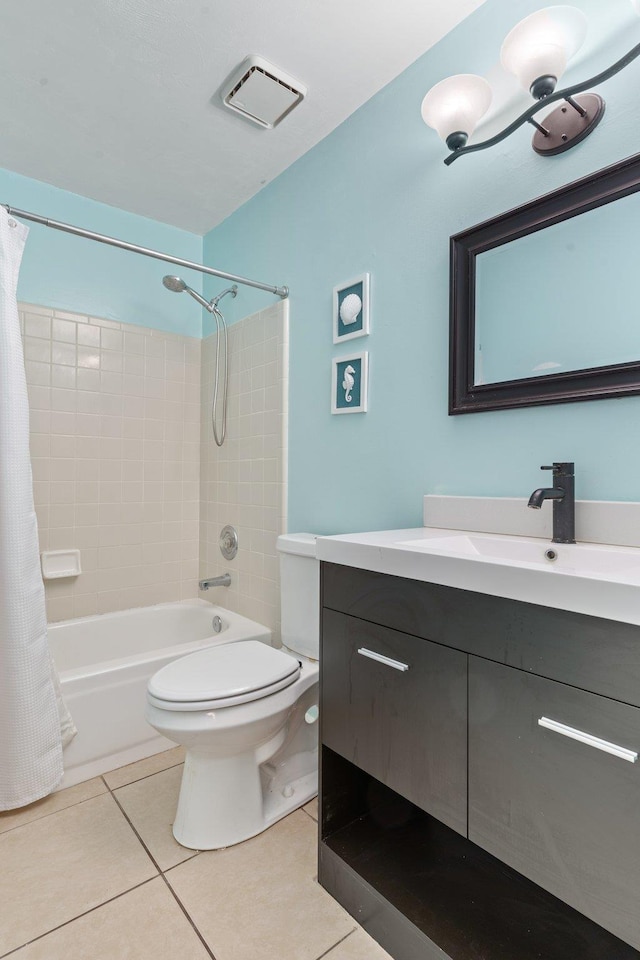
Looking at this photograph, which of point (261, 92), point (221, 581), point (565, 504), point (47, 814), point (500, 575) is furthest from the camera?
point (221, 581)

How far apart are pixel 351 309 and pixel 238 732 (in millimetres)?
1399

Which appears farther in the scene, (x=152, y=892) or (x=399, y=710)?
(x=152, y=892)

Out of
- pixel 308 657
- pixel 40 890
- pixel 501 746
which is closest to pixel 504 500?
pixel 501 746

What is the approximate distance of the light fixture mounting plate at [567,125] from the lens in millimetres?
1147

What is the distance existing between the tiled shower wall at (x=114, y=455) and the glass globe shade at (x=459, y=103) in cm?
172

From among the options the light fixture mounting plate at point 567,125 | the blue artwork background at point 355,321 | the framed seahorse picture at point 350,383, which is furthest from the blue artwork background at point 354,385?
the light fixture mounting plate at point 567,125

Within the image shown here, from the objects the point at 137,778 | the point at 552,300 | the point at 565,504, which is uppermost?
the point at 552,300

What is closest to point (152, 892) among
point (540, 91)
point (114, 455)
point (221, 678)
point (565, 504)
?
point (221, 678)

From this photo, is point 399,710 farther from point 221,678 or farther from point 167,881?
point 167,881

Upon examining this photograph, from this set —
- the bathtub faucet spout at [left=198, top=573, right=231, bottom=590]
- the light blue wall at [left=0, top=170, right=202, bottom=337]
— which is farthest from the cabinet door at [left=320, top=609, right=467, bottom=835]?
the light blue wall at [left=0, top=170, right=202, bottom=337]

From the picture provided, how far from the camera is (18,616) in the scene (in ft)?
5.13

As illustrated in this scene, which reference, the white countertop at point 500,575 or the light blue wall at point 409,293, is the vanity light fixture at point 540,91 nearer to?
the light blue wall at point 409,293

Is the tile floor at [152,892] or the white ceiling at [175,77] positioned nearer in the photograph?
the tile floor at [152,892]

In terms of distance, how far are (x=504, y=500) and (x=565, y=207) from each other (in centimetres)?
73
